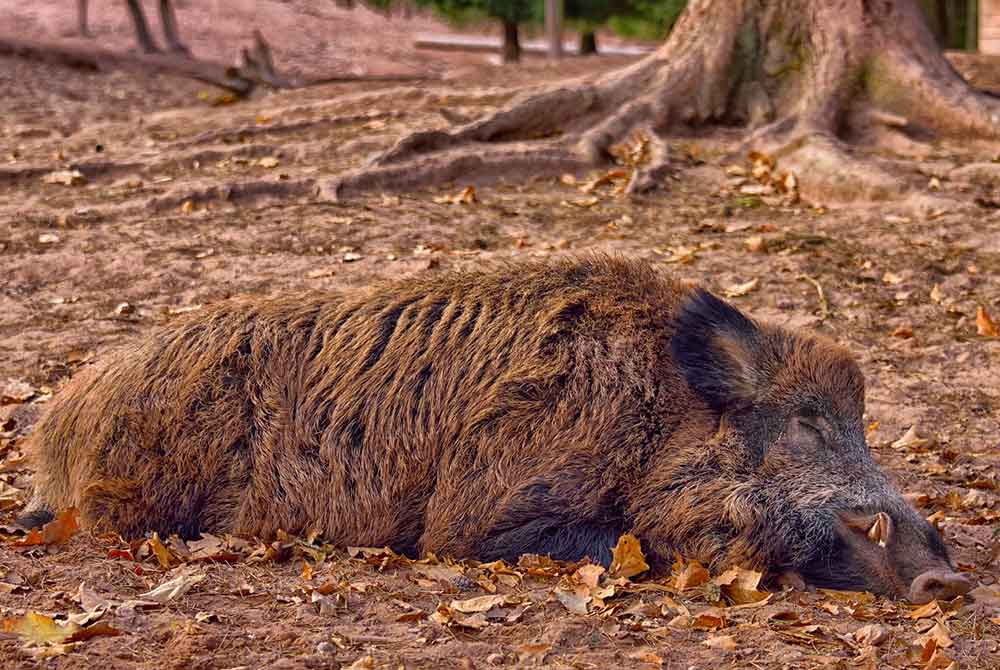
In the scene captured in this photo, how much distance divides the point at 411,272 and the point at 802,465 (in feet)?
12.7

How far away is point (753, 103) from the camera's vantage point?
1151cm

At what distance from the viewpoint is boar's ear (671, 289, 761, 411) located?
4789 millimetres

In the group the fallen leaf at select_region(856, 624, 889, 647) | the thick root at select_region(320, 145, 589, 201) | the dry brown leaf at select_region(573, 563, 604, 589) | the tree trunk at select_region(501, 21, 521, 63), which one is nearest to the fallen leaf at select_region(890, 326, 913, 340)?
the dry brown leaf at select_region(573, 563, 604, 589)

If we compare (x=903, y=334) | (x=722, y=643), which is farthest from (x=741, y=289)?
(x=722, y=643)

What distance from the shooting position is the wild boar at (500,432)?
4.64 metres

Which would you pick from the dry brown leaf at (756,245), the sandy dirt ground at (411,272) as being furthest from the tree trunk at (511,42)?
the dry brown leaf at (756,245)

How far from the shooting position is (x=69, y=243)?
8.86 m

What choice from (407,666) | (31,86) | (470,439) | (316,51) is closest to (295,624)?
(407,666)

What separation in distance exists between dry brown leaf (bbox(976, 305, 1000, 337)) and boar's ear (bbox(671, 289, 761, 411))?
9.79 feet

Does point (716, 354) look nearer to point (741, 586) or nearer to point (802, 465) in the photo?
point (802, 465)

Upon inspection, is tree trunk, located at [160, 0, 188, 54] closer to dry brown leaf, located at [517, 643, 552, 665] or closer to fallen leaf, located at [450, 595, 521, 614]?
fallen leaf, located at [450, 595, 521, 614]

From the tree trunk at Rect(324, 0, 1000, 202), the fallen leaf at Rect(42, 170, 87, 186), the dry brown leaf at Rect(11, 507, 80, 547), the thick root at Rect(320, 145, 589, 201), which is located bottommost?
the dry brown leaf at Rect(11, 507, 80, 547)

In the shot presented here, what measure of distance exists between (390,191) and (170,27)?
1103cm

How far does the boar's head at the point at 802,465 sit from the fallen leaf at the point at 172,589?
184 cm
